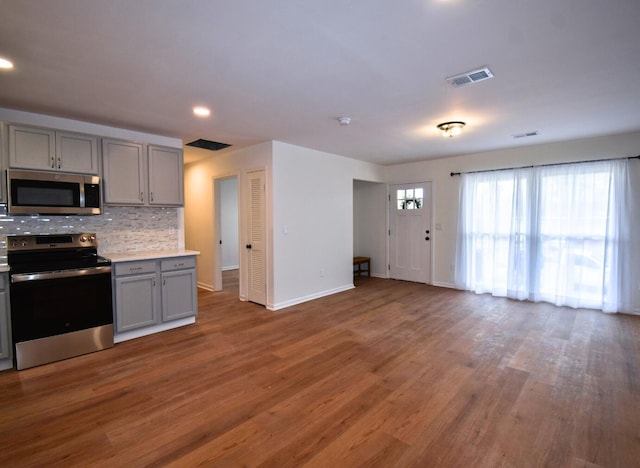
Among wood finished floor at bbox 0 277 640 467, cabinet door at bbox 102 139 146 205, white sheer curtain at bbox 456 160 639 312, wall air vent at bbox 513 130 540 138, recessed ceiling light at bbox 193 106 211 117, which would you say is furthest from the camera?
white sheer curtain at bbox 456 160 639 312

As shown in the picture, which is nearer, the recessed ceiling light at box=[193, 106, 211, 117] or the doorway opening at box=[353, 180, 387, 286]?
the recessed ceiling light at box=[193, 106, 211, 117]

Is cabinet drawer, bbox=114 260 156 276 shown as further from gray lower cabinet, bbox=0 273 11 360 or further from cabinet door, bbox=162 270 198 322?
gray lower cabinet, bbox=0 273 11 360

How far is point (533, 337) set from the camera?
3.50 meters

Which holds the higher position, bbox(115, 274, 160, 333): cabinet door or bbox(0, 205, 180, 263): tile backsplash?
bbox(0, 205, 180, 263): tile backsplash

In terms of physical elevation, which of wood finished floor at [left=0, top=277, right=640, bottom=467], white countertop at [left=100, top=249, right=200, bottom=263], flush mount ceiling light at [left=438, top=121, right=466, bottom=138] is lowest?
wood finished floor at [left=0, top=277, right=640, bottom=467]

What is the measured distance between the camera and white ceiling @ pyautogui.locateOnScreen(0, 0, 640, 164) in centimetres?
172

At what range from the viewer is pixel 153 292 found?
360cm

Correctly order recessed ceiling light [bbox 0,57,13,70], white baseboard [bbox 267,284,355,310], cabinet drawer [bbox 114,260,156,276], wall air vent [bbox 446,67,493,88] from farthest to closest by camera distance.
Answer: white baseboard [bbox 267,284,355,310], cabinet drawer [bbox 114,260,156,276], wall air vent [bbox 446,67,493,88], recessed ceiling light [bbox 0,57,13,70]

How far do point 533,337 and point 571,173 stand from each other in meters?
2.62

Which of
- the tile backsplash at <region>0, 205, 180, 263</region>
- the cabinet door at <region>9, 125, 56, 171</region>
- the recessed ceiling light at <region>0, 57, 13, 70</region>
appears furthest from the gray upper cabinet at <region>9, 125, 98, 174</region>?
the recessed ceiling light at <region>0, 57, 13, 70</region>

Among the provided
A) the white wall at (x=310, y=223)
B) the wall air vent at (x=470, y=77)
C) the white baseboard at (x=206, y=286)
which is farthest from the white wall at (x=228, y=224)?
the wall air vent at (x=470, y=77)

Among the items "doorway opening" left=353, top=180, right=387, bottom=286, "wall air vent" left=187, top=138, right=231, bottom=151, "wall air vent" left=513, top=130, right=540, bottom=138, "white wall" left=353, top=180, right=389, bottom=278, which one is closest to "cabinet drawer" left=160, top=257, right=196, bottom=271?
"wall air vent" left=187, top=138, right=231, bottom=151

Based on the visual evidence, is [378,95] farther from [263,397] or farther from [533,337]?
[533,337]

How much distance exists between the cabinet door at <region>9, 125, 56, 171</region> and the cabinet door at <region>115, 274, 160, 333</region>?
1.36m
